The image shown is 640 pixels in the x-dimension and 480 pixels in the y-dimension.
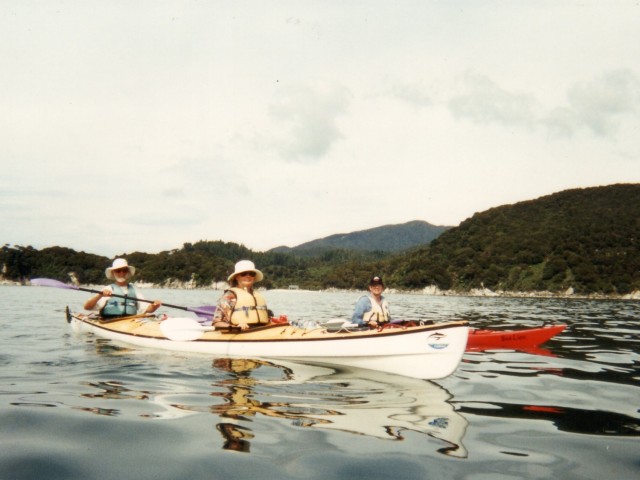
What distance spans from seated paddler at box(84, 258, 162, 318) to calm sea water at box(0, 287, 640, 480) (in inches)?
144

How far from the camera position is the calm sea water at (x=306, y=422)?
439 cm

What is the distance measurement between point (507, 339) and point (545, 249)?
12051cm

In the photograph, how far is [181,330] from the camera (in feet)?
36.8

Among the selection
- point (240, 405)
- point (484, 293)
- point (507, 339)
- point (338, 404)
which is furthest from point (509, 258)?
point (240, 405)

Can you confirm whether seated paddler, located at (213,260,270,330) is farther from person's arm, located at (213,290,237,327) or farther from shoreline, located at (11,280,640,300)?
shoreline, located at (11,280,640,300)

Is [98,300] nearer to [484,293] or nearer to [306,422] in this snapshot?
[306,422]

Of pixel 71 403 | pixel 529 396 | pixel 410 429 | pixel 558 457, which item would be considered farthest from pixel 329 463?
pixel 529 396

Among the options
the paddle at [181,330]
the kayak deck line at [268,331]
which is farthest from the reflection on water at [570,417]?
the paddle at [181,330]

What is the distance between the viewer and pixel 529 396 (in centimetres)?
760

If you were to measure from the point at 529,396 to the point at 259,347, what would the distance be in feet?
16.3

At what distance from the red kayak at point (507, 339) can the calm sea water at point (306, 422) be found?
272cm

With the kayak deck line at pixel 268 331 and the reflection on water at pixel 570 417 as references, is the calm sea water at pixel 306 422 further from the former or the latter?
→ the kayak deck line at pixel 268 331

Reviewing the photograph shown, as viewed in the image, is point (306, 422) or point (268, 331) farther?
point (268, 331)

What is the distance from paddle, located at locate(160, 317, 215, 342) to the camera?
11070 millimetres
